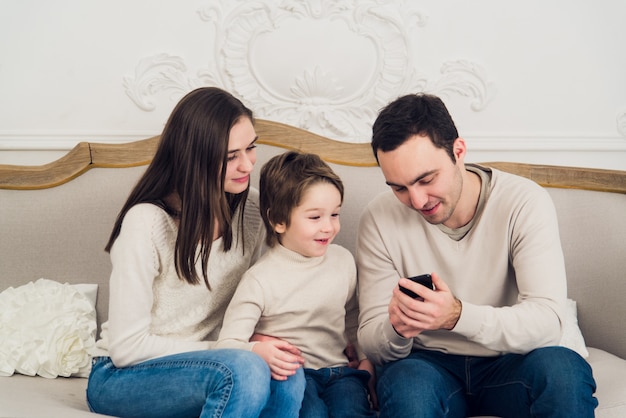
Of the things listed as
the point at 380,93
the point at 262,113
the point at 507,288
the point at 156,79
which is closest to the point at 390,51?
the point at 380,93

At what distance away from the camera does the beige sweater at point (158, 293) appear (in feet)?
5.27

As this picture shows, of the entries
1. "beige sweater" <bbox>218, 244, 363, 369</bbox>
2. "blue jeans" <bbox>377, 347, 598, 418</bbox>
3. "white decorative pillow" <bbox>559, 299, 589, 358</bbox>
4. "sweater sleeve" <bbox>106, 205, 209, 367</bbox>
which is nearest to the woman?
"sweater sleeve" <bbox>106, 205, 209, 367</bbox>

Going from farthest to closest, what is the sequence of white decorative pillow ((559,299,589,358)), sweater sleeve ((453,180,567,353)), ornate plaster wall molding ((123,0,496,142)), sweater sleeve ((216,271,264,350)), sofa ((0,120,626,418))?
ornate plaster wall molding ((123,0,496,142))
sofa ((0,120,626,418))
white decorative pillow ((559,299,589,358))
sweater sleeve ((216,271,264,350))
sweater sleeve ((453,180,567,353))

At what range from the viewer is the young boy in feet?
5.65

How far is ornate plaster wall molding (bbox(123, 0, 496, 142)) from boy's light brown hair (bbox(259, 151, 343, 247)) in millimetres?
585

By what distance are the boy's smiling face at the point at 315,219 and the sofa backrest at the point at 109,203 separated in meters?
Result: 0.38

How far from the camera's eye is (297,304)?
1.76 metres

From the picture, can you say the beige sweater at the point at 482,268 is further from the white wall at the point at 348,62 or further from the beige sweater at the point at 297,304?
the white wall at the point at 348,62

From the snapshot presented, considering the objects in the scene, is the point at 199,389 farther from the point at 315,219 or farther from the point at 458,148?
the point at 458,148

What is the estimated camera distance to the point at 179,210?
1.75 m

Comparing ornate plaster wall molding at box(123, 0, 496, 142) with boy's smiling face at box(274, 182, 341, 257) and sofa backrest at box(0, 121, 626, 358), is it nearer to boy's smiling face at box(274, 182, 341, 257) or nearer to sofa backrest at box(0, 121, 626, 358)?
sofa backrest at box(0, 121, 626, 358)

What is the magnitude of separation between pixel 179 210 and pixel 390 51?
3.37ft

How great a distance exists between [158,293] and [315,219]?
1.44 feet

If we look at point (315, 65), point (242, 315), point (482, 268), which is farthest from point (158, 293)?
point (315, 65)
